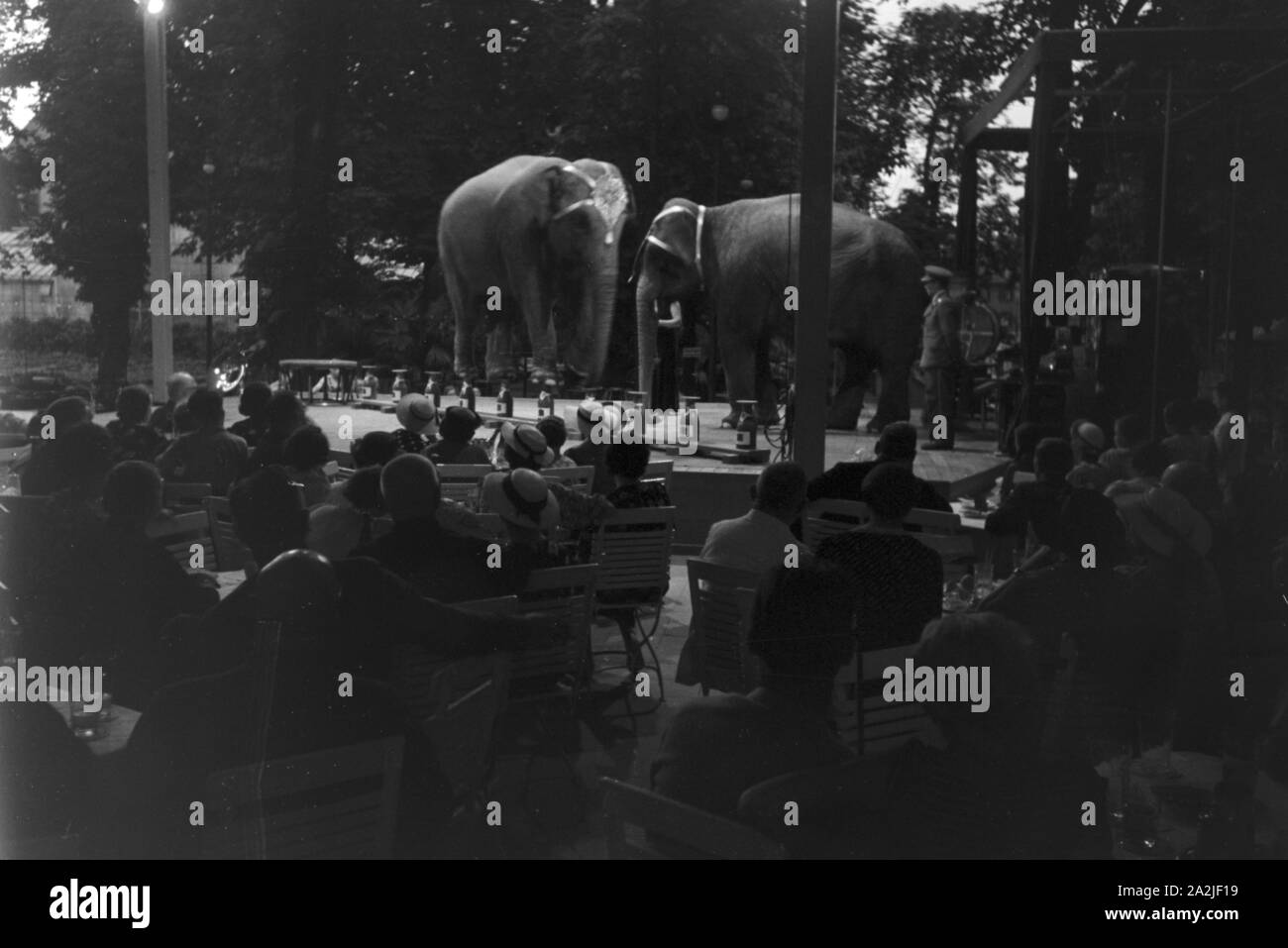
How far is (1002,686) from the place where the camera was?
2.59m

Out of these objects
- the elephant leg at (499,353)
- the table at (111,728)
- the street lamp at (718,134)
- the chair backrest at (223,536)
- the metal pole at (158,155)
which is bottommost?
the table at (111,728)

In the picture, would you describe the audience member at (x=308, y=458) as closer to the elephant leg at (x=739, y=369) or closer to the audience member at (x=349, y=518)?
the audience member at (x=349, y=518)

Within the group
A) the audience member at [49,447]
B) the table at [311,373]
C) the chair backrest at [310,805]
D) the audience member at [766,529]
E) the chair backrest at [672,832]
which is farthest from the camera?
the table at [311,373]

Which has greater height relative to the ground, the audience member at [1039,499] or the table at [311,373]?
the table at [311,373]

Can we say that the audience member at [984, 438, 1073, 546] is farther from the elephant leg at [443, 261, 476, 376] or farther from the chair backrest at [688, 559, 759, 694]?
the elephant leg at [443, 261, 476, 376]

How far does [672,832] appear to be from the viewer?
2.27 meters

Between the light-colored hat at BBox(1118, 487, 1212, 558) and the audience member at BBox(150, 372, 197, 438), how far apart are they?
440 centimetres

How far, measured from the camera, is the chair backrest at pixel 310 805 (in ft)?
7.98


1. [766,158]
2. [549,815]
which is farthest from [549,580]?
[766,158]

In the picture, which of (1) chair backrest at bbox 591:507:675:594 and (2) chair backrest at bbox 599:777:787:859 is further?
(1) chair backrest at bbox 591:507:675:594

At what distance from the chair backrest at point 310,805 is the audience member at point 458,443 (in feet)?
13.6

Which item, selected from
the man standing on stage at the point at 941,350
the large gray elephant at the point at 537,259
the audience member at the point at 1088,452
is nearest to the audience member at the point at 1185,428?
the audience member at the point at 1088,452

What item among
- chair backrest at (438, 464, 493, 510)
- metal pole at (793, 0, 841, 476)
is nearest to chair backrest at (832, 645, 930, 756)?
metal pole at (793, 0, 841, 476)

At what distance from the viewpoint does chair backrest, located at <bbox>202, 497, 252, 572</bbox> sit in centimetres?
532
